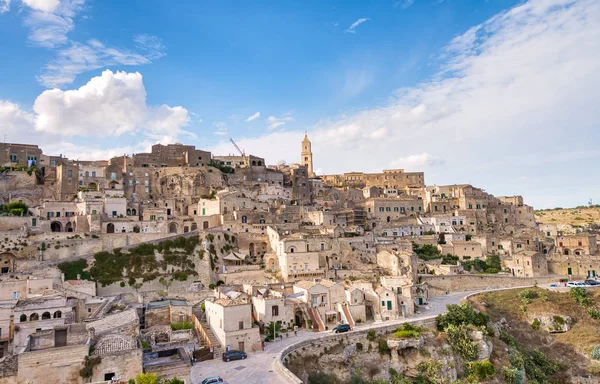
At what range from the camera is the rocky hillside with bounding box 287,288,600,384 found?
30906 mm

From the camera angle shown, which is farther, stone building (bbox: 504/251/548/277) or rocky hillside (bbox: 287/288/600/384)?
stone building (bbox: 504/251/548/277)

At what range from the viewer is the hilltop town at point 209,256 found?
26.6 m

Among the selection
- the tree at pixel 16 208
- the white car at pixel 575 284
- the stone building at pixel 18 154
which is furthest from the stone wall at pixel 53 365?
the stone building at pixel 18 154

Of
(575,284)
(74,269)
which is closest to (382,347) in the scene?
(575,284)

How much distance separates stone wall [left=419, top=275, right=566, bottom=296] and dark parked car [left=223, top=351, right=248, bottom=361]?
85.0 ft

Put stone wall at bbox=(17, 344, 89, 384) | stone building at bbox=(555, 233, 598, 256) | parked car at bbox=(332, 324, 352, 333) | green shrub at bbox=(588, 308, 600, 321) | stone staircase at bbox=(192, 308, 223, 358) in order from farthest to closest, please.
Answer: stone building at bbox=(555, 233, 598, 256) < green shrub at bbox=(588, 308, 600, 321) < parked car at bbox=(332, 324, 352, 333) < stone staircase at bbox=(192, 308, 223, 358) < stone wall at bbox=(17, 344, 89, 384)

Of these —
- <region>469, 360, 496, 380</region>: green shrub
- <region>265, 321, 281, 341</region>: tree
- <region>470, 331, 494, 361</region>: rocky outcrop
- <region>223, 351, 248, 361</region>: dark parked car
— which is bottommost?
<region>469, 360, 496, 380</region>: green shrub

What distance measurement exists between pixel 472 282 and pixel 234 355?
105ft

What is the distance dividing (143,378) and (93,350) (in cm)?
469

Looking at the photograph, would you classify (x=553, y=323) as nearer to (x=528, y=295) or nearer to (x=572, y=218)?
(x=528, y=295)

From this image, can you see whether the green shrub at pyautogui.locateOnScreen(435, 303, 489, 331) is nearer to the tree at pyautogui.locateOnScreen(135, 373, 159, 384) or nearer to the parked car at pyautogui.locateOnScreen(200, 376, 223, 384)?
the parked car at pyautogui.locateOnScreen(200, 376, 223, 384)

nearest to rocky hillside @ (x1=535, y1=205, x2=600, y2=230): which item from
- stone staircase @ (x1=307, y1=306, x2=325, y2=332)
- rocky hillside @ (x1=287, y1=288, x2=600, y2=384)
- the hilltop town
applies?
the hilltop town

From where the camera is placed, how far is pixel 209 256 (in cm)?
4581

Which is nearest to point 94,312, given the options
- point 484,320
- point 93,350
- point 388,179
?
point 93,350
